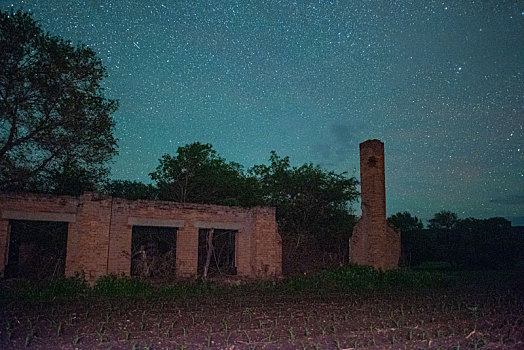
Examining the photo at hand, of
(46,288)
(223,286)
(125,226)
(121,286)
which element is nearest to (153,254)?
(125,226)

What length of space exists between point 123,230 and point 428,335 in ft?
35.8

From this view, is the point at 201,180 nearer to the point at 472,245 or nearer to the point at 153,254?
the point at 153,254

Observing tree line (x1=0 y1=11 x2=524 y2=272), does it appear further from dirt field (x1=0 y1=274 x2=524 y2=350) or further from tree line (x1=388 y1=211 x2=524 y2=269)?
dirt field (x1=0 y1=274 x2=524 y2=350)

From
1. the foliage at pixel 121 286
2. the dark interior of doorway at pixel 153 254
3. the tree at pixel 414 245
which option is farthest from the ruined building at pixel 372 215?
the tree at pixel 414 245

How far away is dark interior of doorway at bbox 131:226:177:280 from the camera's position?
17.1 meters

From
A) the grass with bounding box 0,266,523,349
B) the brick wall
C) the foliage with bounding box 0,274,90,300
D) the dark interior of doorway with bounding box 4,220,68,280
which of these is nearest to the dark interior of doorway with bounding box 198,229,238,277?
the brick wall

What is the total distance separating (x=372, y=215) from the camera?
66.0 feet

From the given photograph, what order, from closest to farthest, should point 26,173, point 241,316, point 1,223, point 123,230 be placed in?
1. point 241,316
2. point 1,223
3. point 123,230
4. point 26,173

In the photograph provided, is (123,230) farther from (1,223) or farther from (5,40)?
(5,40)

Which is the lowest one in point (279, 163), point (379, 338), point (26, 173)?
point (379, 338)

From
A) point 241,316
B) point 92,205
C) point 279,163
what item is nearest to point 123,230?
point 92,205

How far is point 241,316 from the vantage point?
10.2 meters

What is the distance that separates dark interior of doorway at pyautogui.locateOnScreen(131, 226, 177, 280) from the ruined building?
8691 millimetres

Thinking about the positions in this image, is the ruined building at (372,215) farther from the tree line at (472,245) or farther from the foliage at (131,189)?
the tree line at (472,245)
